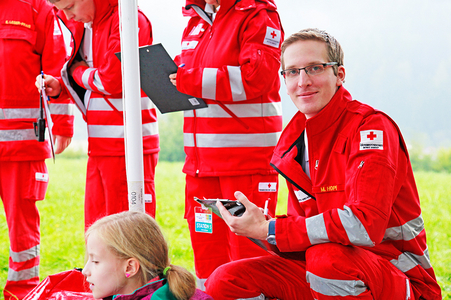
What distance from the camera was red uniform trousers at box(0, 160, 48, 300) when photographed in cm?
317

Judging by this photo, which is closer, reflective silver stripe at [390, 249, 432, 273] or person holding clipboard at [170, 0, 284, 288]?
reflective silver stripe at [390, 249, 432, 273]

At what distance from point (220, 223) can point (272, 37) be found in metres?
1.07

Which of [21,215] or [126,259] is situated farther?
[21,215]

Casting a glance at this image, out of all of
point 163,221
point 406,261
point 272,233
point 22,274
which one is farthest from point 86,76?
point 163,221

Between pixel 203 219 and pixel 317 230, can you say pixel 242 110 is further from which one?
pixel 317 230

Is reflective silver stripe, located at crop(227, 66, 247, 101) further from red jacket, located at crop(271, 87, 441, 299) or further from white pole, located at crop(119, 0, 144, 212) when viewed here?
white pole, located at crop(119, 0, 144, 212)

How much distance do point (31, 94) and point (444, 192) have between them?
17.9 ft

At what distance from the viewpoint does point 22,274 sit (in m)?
3.19

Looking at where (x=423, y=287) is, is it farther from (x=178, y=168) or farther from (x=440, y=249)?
(x=178, y=168)

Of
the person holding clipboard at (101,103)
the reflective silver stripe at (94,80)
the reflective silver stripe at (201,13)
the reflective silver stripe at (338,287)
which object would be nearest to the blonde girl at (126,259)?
the reflective silver stripe at (338,287)

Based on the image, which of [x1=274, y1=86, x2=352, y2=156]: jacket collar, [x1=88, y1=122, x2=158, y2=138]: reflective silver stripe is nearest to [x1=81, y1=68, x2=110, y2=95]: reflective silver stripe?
[x1=88, y1=122, x2=158, y2=138]: reflective silver stripe

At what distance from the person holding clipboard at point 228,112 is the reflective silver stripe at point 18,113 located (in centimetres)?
110

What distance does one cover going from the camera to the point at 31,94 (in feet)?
10.5

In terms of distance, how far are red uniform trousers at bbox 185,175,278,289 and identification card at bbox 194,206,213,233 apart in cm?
Answer: 2
